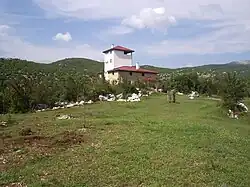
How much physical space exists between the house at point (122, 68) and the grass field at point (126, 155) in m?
41.6

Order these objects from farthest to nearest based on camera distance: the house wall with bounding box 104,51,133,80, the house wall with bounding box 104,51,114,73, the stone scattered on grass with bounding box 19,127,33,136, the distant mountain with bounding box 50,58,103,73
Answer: the distant mountain with bounding box 50,58,103,73 < the house wall with bounding box 104,51,114,73 < the house wall with bounding box 104,51,133,80 < the stone scattered on grass with bounding box 19,127,33,136

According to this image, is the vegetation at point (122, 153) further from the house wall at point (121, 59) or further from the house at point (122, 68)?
the house wall at point (121, 59)

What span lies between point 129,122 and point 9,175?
12.2 metres

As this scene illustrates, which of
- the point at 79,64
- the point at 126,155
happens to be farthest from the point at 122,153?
the point at 79,64

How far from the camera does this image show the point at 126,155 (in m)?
15.4

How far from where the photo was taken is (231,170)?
44.6 ft

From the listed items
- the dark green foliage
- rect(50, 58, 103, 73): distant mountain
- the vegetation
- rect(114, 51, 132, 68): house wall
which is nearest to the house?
rect(114, 51, 132, 68): house wall

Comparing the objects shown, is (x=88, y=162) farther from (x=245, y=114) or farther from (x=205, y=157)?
(x=245, y=114)

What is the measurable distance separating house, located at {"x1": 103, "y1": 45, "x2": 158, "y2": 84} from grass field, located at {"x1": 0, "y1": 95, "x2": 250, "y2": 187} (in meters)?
41.6

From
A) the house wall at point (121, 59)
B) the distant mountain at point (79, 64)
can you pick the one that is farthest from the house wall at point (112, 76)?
the distant mountain at point (79, 64)

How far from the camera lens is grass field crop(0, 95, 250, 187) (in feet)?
41.1

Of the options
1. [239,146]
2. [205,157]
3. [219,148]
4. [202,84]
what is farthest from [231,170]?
[202,84]

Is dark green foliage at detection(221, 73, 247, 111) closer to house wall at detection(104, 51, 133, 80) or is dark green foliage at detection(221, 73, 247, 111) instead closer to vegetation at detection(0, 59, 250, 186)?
vegetation at detection(0, 59, 250, 186)

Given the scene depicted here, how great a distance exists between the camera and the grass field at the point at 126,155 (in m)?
12.5
